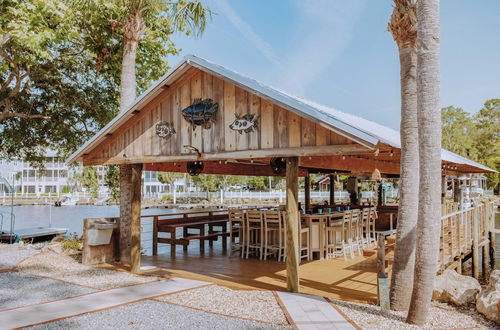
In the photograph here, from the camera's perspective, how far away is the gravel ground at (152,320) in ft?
16.8

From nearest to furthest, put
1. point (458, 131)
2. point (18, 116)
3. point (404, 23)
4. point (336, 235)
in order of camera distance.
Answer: point (404, 23) → point (336, 235) → point (18, 116) → point (458, 131)

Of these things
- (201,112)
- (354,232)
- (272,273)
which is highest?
(201,112)

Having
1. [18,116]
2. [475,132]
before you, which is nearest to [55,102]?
[18,116]

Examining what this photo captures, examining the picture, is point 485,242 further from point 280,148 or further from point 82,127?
point 82,127

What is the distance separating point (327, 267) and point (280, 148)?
3.43m

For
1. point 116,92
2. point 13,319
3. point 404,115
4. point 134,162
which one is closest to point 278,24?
point 116,92

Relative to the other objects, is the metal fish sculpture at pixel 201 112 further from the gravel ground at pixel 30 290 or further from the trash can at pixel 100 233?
the trash can at pixel 100 233

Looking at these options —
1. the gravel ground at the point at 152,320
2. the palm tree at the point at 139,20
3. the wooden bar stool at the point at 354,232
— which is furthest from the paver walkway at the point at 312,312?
the palm tree at the point at 139,20

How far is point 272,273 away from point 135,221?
308cm

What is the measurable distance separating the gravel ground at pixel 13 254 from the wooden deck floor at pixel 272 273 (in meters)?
3.08

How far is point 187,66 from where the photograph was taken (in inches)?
306

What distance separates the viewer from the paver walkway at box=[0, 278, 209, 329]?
5429 mm

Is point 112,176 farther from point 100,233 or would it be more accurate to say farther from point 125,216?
point 100,233

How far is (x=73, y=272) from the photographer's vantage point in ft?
28.7
